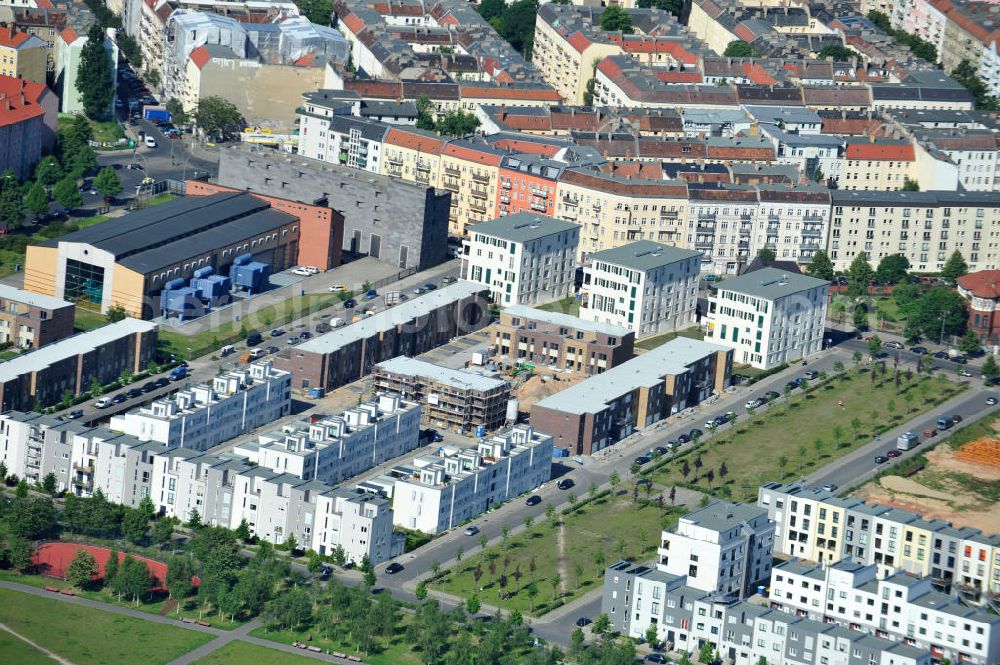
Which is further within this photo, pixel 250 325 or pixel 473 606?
pixel 250 325

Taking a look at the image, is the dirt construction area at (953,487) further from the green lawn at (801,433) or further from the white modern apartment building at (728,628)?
the white modern apartment building at (728,628)

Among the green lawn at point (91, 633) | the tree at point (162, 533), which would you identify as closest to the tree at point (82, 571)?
the green lawn at point (91, 633)

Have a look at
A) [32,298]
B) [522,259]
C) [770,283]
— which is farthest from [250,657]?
[770,283]

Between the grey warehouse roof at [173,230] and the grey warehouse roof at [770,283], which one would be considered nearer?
the grey warehouse roof at [770,283]

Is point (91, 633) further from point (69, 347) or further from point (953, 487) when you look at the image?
point (953, 487)

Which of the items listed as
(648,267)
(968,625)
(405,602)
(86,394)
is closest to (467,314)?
(648,267)

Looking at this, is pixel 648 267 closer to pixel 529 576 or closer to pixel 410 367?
pixel 410 367
